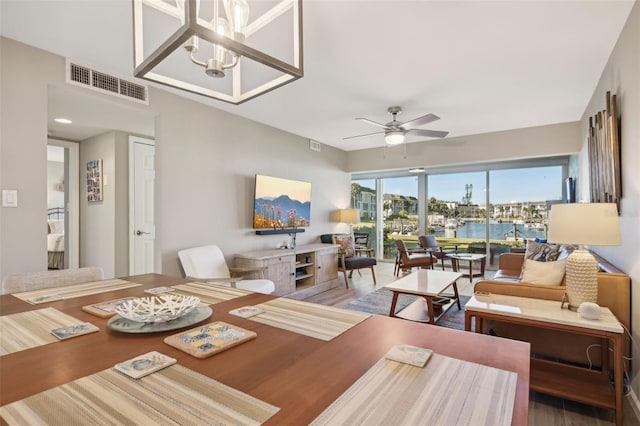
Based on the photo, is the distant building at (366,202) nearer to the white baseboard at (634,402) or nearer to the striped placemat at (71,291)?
the white baseboard at (634,402)

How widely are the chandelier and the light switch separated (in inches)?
62.4

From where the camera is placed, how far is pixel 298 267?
493cm

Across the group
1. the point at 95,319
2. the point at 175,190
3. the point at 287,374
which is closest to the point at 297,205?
the point at 175,190

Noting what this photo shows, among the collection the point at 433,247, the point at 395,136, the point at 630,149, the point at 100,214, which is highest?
the point at 395,136

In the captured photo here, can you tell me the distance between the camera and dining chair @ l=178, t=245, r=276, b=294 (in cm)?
347

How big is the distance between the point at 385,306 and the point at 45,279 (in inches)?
138

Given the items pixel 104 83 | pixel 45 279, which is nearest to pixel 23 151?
pixel 104 83

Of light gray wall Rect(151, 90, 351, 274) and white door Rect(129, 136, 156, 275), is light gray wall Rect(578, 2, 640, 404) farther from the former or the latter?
white door Rect(129, 136, 156, 275)

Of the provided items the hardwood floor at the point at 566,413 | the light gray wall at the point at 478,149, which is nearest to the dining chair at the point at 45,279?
the hardwood floor at the point at 566,413

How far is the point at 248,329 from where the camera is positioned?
3.79 ft

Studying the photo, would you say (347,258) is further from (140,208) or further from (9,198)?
(9,198)

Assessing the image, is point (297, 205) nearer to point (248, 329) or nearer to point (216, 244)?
point (216, 244)

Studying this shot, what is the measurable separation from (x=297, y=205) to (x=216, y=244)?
1.62 metres

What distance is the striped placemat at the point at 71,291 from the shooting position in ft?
4.99
